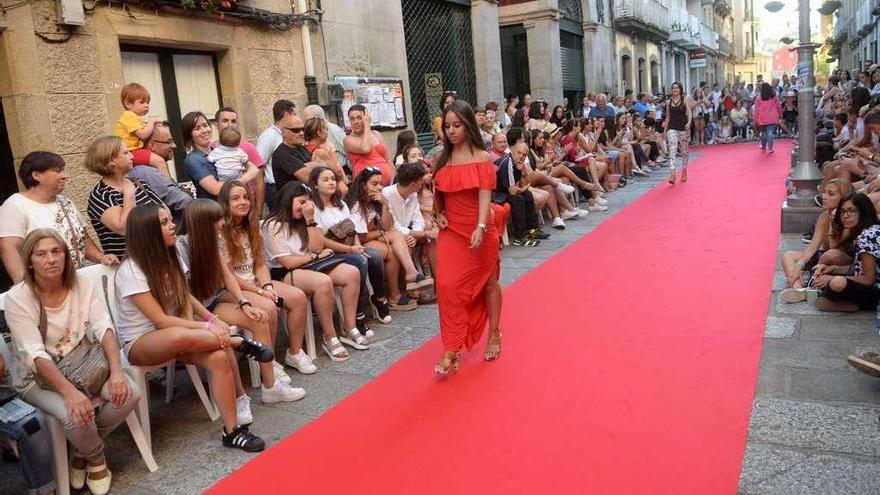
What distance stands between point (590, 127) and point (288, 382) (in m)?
9.56

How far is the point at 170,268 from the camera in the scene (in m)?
3.79

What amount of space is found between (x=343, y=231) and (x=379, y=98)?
17.3 feet

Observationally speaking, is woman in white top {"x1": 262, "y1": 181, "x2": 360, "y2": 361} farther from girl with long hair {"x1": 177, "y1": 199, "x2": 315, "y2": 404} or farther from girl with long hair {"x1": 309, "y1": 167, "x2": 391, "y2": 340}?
girl with long hair {"x1": 177, "y1": 199, "x2": 315, "y2": 404}

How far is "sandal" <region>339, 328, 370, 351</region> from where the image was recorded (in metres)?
5.16

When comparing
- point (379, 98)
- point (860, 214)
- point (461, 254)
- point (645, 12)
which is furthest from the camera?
point (645, 12)

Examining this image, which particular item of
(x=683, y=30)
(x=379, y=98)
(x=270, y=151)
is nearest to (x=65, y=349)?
(x=270, y=151)

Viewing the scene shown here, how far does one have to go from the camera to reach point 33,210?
3984 mm

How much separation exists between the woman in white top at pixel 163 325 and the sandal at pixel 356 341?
4.53ft

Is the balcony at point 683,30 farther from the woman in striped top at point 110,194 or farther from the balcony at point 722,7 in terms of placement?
the woman in striped top at point 110,194

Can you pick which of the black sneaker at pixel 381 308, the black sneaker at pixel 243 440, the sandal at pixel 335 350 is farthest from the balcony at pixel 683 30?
the black sneaker at pixel 243 440

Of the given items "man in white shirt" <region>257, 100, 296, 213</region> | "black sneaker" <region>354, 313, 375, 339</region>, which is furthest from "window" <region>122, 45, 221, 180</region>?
"black sneaker" <region>354, 313, 375, 339</region>

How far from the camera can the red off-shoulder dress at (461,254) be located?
439cm

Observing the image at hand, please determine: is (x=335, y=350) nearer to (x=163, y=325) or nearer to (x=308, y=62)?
(x=163, y=325)

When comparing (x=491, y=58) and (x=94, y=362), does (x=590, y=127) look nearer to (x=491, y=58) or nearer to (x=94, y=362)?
(x=491, y=58)
